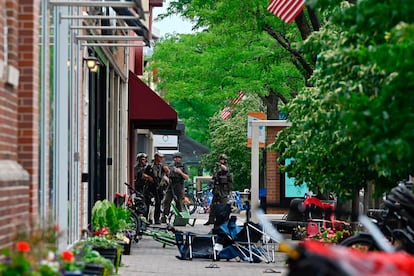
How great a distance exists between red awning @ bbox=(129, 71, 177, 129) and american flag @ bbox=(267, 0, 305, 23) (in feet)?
27.1

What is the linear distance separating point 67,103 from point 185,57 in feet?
80.0

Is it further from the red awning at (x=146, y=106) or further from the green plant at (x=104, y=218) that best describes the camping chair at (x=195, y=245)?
the red awning at (x=146, y=106)

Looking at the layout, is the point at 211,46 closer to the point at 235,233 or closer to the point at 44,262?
the point at 235,233

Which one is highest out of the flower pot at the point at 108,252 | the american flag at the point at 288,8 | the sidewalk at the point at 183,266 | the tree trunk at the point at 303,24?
the tree trunk at the point at 303,24

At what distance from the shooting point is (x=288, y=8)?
63.0 ft

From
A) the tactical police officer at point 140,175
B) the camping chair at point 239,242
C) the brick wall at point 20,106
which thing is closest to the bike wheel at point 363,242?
the brick wall at point 20,106

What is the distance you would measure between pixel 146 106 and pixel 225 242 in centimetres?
927

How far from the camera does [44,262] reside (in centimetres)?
877

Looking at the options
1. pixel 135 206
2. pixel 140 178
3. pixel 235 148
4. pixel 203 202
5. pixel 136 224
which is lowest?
pixel 203 202

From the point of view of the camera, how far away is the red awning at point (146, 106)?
2825 cm

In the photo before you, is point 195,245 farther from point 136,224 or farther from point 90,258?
point 90,258

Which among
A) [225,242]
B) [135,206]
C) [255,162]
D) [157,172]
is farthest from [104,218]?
[157,172]

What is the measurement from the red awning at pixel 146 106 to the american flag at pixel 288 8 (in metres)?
8.26

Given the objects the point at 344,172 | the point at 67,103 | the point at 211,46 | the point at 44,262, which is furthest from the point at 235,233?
the point at 211,46
